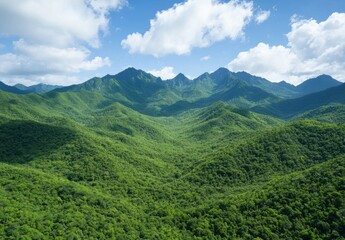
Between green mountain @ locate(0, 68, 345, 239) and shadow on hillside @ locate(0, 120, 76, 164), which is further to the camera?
shadow on hillside @ locate(0, 120, 76, 164)

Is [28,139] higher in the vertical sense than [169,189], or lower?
higher

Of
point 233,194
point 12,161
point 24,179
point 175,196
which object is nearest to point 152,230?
point 175,196

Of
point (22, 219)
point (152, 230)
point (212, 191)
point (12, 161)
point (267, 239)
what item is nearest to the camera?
point (22, 219)

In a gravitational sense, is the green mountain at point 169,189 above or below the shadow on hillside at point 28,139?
below

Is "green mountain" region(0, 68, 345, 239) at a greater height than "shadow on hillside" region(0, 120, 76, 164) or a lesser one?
lesser

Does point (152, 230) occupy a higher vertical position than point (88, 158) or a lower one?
lower

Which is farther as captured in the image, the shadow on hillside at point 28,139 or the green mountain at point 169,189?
the shadow on hillside at point 28,139

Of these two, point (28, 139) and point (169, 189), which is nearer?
point (169, 189)

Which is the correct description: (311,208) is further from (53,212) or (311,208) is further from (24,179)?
(24,179)
